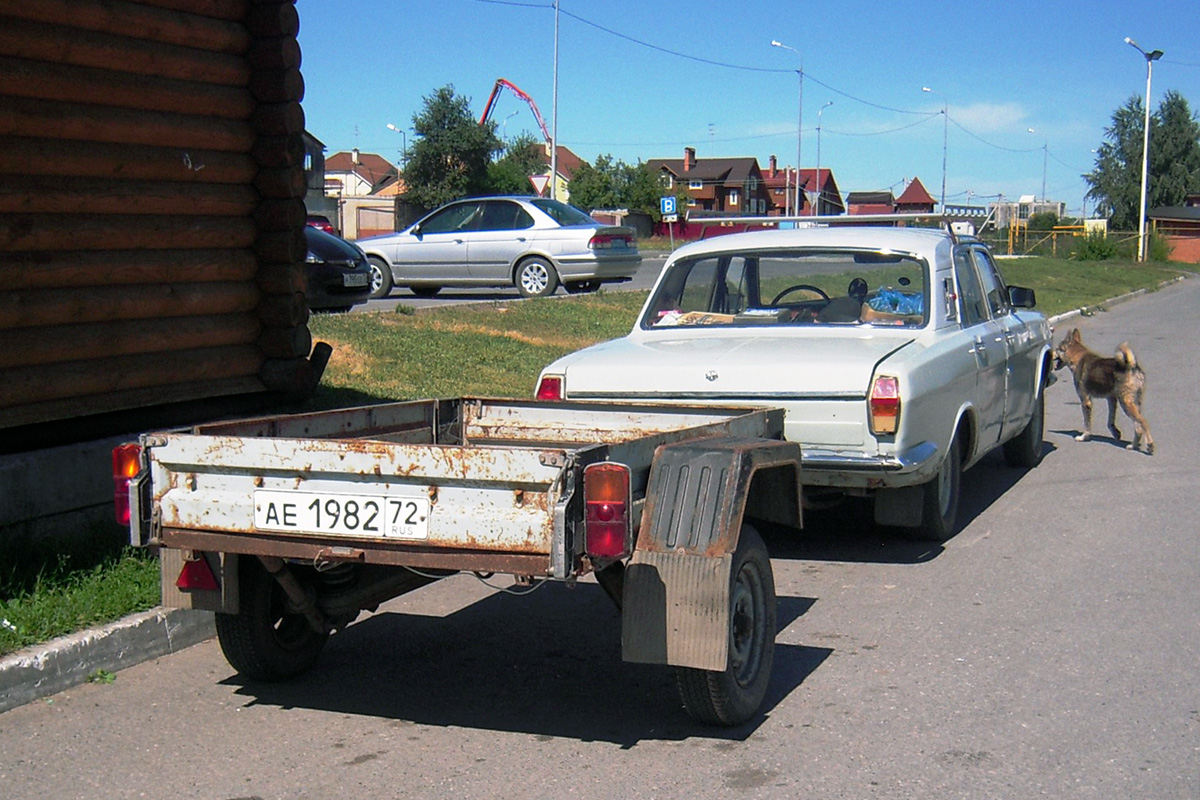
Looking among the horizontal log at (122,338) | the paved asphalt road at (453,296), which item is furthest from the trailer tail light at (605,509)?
the paved asphalt road at (453,296)

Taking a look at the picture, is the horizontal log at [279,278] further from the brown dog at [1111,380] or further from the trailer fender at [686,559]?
the brown dog at [1111,380]

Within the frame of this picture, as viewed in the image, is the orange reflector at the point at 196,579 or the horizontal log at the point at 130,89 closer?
the orange reflector at the point at 196,579

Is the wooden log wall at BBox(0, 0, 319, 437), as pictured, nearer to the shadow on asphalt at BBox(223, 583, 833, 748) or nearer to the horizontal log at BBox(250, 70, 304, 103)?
the horizontal log at BBox(250, 70, 304, 103)

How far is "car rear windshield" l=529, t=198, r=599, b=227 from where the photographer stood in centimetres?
1866

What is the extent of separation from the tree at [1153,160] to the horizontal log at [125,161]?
3576 inches

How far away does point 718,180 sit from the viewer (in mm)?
105812

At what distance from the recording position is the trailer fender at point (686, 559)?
4.06m

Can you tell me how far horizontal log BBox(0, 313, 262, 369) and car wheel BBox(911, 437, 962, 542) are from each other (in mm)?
3925

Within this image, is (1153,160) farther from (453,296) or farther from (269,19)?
(269,19)

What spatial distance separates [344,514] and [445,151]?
203 ft

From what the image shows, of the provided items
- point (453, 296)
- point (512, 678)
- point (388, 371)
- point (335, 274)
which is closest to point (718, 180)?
point (453, 296)

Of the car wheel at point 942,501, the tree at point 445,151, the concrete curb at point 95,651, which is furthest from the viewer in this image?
the tree at point 445,151

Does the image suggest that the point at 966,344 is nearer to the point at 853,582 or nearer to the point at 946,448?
the point at 946,448

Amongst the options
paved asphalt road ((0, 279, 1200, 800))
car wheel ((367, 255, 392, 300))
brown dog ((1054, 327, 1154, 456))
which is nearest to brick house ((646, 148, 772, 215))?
car wheel ((367, 255, 392, 300))
